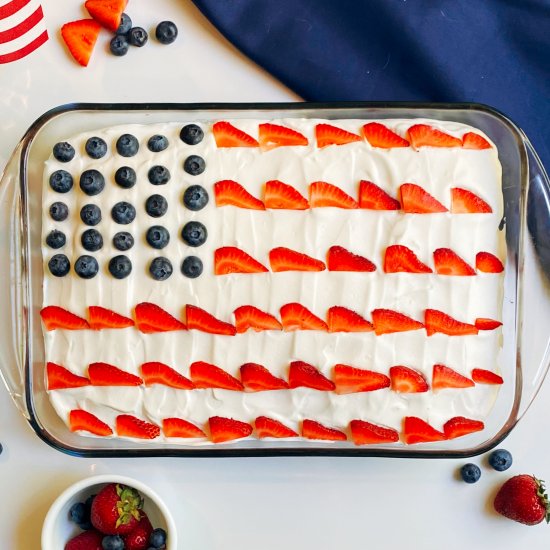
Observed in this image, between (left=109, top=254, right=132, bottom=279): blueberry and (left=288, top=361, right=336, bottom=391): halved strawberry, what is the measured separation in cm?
40

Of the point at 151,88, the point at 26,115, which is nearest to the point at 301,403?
the point at 151,88

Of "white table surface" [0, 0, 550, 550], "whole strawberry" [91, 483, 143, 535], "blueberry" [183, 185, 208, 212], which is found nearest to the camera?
"blueberry" [183, 185, 208, 212]

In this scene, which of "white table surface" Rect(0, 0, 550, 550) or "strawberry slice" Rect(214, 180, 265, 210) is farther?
"white table surface" Rect(0, 0, 550, 550)

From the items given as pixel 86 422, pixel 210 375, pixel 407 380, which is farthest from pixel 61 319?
pixel 407 380

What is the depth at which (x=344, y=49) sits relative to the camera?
1.91 m

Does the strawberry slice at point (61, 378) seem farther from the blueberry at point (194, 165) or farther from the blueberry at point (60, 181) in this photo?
the blueberry at point (194, 165)

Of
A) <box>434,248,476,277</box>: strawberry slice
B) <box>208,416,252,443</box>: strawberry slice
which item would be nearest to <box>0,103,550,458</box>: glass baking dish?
<box>208,416,252,443</box>: strawberry slice

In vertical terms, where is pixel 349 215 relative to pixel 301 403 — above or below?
above

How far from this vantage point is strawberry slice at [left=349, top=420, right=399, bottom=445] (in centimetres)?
173

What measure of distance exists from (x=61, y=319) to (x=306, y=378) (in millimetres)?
542

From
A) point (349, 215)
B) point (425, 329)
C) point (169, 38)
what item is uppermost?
point (169, 38)

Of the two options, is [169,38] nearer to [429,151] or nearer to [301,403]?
[429,151]

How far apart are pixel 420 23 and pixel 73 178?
88 cm

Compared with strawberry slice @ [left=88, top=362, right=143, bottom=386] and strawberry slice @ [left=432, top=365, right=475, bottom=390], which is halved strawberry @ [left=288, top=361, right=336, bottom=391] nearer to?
strawberry slice @ [left=432, top=365, right=475, bottom=390]
